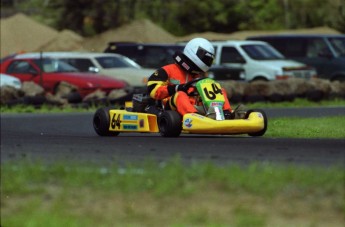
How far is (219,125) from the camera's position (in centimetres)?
1493

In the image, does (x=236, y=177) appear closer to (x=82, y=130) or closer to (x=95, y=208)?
(x=95, y=208)

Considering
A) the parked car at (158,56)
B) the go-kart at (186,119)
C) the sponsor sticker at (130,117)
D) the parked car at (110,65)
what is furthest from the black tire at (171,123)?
the parked car at (158,56)

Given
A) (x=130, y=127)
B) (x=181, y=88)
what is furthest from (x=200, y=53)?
(x=130, y=127)

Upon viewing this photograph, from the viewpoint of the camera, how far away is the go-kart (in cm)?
1505

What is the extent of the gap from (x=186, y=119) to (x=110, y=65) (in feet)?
57.8

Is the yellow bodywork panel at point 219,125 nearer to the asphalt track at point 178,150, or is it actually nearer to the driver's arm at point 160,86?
the driver's arm at point 160,86

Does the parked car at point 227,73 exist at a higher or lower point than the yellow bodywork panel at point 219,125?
lower

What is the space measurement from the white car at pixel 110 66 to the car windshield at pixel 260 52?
3.09m

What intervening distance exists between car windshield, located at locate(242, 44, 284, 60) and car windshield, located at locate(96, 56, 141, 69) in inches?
122

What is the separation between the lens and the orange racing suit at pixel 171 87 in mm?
15602

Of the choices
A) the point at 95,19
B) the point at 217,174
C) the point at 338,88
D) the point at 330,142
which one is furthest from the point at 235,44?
the point at 95,19

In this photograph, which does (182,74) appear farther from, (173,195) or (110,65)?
(110,65)

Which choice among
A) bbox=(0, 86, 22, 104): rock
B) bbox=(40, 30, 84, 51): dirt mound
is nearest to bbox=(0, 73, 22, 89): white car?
bbox=(0, 86, 22, 104): rock

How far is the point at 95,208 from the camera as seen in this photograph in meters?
8.69
